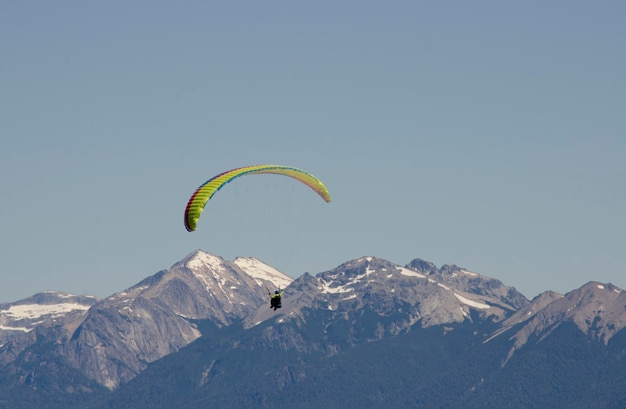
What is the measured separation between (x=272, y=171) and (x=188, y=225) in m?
20.0

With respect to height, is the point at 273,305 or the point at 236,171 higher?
the point at 236,171

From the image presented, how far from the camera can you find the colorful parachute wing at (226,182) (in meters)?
157

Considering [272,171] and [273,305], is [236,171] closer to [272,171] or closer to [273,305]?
[272,171]

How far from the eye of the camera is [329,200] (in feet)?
582

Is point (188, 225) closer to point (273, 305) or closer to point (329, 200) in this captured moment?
point (273, 305)

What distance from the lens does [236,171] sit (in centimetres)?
16862

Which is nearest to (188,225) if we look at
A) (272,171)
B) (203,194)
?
(203,194)

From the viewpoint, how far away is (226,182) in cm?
16412

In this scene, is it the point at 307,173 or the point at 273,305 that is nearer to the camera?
the point at 273,305

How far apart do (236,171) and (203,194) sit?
9437 millimetres

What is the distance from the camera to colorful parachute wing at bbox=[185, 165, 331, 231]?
514ft

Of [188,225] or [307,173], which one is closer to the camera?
[188,225]

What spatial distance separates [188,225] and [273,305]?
14.8 m

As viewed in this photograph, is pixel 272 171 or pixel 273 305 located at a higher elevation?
pixel 272 171
